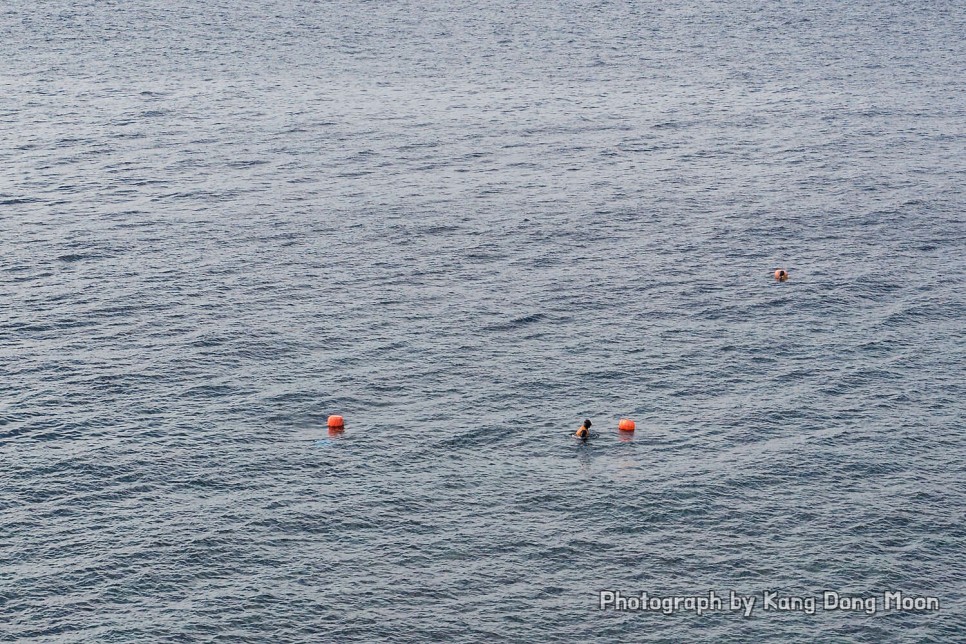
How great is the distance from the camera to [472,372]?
334 ft

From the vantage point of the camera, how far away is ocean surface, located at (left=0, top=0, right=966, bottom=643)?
77.1m

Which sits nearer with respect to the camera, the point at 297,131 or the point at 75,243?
the point at 75,243

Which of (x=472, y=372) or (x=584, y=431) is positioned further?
(x=472, y=372)

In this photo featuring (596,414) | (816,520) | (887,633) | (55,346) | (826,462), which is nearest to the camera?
(887,633)

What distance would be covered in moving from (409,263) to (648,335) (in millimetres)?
26468

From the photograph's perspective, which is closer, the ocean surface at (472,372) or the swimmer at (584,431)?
the ocean surface at (472,372)

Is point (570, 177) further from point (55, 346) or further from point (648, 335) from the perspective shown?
point (55, 346)

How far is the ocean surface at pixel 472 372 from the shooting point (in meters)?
77.1

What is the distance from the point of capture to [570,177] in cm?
14862

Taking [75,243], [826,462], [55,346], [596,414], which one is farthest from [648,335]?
[75,243]

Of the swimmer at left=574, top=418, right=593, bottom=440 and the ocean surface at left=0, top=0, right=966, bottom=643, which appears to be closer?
the ocean surface at left=0, top=0, right=966, bottom=643

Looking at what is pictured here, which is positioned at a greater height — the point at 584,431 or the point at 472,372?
the point at 472,372

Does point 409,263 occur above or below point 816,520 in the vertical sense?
above

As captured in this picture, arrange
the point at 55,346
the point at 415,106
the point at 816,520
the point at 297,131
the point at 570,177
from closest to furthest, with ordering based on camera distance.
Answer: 1. the point at 816,520
2. the point at 55,346
3. the point at 570,177
4. the point at 297,131
5. the point at 415,106
